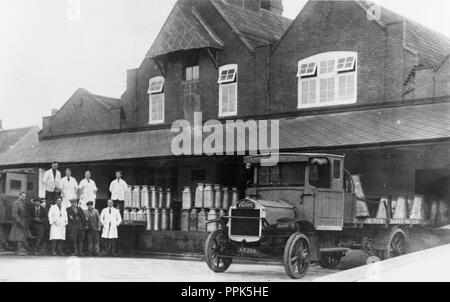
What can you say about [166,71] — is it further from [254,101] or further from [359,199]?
[359,199]

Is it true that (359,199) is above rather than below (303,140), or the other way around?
below

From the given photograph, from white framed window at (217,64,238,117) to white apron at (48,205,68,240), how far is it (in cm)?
616

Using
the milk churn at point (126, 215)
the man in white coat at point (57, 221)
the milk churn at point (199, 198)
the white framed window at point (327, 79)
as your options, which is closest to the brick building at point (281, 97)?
the white framed window at point (327, 79)

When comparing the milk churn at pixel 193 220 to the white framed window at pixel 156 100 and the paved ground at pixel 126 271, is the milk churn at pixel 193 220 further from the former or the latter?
the white framed window at pixel 156 100

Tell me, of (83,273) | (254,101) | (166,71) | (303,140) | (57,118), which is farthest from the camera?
(57,118)

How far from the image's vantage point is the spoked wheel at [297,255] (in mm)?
11164

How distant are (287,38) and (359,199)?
742 centimetres

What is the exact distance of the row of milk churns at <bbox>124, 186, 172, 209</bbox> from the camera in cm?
1858

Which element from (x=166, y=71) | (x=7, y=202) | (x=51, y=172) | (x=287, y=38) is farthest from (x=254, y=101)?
(x=7, y=202)

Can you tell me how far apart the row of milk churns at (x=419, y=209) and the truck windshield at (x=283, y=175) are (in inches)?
129

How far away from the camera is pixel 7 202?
60.6 ft

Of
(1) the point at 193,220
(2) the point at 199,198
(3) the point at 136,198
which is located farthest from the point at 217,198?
(3) the point at 136,198

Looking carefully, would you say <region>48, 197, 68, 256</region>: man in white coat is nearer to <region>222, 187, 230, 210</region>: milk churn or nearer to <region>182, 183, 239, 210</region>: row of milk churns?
<region>182, 183, 239, 210</region>: row of milk churns

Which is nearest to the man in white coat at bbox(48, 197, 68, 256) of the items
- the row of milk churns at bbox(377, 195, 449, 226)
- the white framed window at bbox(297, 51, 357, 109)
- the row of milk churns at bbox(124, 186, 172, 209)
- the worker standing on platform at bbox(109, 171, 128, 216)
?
the worker standing on platform at bbox(109, 171, 128, 216)
